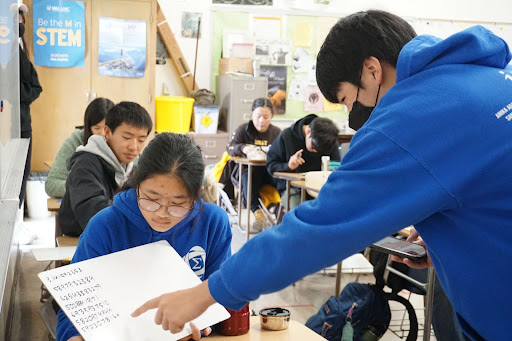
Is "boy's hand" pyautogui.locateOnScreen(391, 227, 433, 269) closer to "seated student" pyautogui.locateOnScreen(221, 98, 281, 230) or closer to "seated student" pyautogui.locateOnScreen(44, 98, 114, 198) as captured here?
"seated student" pyautogui.locateOnScreen(44, 98, 114, 198)

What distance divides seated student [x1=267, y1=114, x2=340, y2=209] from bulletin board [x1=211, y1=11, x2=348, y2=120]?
2.92 m

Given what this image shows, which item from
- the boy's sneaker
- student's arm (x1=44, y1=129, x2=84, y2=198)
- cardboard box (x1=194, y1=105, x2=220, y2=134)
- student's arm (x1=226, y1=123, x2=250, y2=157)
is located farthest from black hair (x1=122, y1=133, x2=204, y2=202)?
cardboard box (x1=194, y1=105, x2=220, y2=134)

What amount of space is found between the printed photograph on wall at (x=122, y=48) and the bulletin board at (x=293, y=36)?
1168 mm

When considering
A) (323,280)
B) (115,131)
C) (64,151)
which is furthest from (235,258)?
(323,280)

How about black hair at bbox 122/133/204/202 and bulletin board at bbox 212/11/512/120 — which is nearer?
black hair at bbox 122/133/204/202

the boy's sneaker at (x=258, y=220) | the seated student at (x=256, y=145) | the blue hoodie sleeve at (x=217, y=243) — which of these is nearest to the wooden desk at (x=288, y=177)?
the seated student at (x=256, y=145)

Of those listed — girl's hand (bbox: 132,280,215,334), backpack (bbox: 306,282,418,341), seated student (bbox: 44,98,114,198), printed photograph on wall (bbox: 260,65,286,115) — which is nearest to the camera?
girl's hand (bbox: 132,280,215,334)

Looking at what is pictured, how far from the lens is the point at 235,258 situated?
3.63 ft

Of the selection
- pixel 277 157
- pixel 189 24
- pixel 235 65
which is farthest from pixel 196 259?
pixel 189 24

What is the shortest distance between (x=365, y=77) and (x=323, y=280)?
365cm

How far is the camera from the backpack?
3092mm

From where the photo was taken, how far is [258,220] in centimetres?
613

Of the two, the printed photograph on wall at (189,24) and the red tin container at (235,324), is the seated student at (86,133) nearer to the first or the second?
the red tin container at (235,324)

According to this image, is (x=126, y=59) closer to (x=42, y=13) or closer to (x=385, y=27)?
(x=42, y=13)
